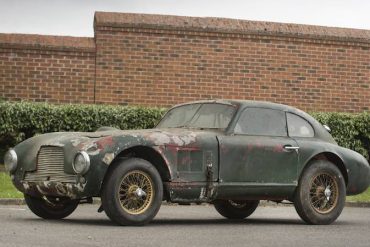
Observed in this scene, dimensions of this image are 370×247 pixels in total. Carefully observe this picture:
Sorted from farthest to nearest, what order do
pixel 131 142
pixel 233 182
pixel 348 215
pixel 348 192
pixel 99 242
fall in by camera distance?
pixel 348 215 → pixel 348 192 → pixel 233 182 → pixel 131 142 → pixel 99 242

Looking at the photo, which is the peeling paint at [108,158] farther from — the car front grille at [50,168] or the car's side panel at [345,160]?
the car's side panel at [345,160]

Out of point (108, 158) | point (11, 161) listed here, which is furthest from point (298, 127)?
point (11, 161)

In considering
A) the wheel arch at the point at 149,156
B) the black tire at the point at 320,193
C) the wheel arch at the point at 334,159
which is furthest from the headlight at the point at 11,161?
the wheel arch at the point at 334,159

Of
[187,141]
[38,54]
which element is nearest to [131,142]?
[187,141]

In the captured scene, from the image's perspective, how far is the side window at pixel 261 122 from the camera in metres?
11.1

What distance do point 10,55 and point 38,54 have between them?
607 millimetres

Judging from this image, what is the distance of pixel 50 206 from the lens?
430 inches

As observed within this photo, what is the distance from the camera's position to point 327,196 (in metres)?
11.3

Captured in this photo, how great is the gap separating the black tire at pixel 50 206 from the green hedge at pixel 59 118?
7202 mm

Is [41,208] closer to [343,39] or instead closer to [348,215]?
[348,215]

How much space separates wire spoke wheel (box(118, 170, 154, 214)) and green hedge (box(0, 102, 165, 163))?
27.6 ft

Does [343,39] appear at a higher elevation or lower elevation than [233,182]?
higher

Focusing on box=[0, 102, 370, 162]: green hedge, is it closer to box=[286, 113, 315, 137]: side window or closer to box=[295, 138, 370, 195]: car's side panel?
box=[286, 113, 315, 137]: side window

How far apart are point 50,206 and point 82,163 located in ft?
4.73
